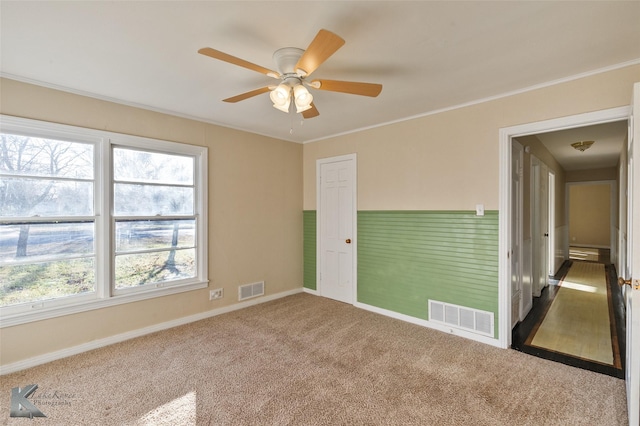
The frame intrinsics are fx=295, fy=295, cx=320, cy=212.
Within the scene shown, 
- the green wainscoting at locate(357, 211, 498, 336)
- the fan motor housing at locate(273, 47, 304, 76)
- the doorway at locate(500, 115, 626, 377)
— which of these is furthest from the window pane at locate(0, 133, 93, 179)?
the doorway at locate(500, 115, 626, 377)

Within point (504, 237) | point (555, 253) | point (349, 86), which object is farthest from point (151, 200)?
point (555, 253)

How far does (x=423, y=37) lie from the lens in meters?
1.96

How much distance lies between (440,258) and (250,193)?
267 centimetres

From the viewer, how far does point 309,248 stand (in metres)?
4.94

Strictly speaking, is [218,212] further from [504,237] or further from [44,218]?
[504,237]

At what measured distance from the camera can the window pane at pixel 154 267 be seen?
319 cm

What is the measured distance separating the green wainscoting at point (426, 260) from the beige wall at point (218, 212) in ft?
4.39

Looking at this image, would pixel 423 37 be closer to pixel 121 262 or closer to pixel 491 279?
pixel 491 279

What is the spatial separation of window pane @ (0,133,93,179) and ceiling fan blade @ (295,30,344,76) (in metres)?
2.46

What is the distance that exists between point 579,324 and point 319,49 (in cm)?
421

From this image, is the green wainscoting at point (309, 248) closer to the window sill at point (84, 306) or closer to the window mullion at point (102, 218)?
the window sill at point (84, 306)

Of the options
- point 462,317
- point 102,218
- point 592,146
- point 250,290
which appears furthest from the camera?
point 592,146

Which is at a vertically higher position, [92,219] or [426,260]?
[92,219]

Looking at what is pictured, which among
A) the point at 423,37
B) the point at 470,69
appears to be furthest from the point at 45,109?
the point at 470,69
